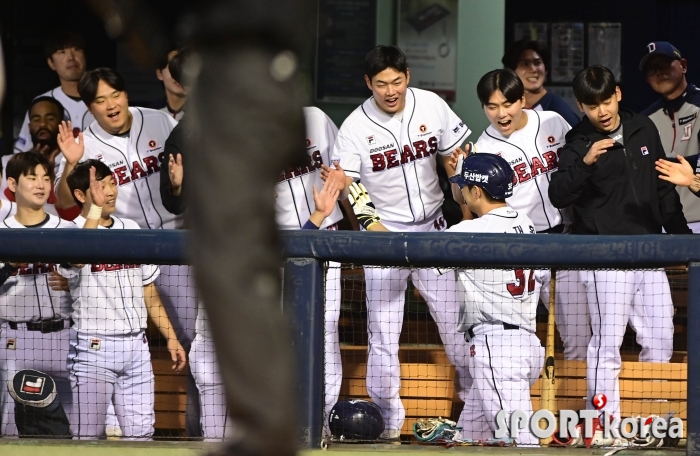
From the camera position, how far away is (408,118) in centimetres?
492

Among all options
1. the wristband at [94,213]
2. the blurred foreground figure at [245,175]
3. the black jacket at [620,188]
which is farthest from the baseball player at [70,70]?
the blurred foreground figure at [245,175]

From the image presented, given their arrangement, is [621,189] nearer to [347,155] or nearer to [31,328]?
[347,155]

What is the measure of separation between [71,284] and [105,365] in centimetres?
39

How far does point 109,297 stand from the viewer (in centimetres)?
412

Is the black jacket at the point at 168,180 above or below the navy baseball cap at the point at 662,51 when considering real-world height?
below

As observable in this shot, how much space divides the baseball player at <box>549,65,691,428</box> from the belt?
2168 millimetres

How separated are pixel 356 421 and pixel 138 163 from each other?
1.95m

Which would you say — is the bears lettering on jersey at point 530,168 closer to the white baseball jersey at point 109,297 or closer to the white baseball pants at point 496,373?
the white baseball pants at point 496,373

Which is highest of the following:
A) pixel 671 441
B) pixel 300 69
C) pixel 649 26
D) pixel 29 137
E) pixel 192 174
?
pixel 649 26

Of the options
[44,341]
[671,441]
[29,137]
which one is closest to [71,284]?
[44,341]

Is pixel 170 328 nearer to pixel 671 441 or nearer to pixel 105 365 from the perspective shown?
pixel 105 365

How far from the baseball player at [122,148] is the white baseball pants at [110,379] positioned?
84cm

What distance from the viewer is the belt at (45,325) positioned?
406 centimetres

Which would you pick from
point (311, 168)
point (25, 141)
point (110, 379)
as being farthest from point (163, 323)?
point (25, 141)
